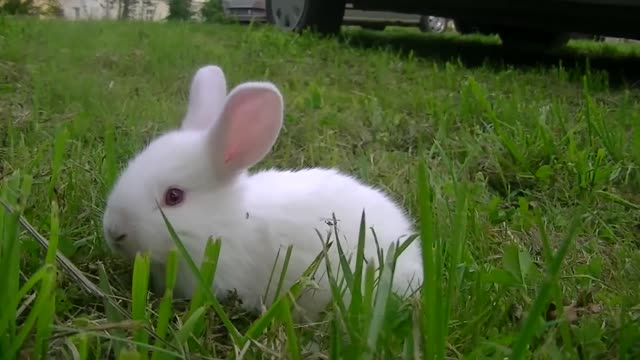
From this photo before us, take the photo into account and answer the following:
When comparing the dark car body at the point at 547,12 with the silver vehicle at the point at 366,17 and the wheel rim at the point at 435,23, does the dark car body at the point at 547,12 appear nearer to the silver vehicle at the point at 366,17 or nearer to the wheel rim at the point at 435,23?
the silver vehicle at the point at 366,17

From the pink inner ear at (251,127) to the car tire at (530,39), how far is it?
21.3ft

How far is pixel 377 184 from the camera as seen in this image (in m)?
2.17

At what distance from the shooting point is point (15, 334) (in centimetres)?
98

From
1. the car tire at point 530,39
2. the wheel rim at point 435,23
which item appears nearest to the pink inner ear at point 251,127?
the car tire at point 530,39

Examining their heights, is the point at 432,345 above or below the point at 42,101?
above

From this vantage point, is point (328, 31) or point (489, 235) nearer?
point (489, 235)

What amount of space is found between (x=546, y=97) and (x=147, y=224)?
107 inches

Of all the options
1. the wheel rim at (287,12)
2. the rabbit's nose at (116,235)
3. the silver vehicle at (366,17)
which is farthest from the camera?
the silver vehicle at (366,17)

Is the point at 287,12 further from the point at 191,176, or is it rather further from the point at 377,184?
the point at 191,176

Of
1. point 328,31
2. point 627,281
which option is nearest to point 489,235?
point 627,281

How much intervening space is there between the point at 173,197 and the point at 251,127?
19 centimetres

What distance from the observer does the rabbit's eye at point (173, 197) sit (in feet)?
4.81

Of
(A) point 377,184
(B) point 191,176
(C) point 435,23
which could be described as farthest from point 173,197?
(C) point 435,23

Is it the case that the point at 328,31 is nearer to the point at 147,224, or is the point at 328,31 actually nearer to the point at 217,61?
the point at 217,61
